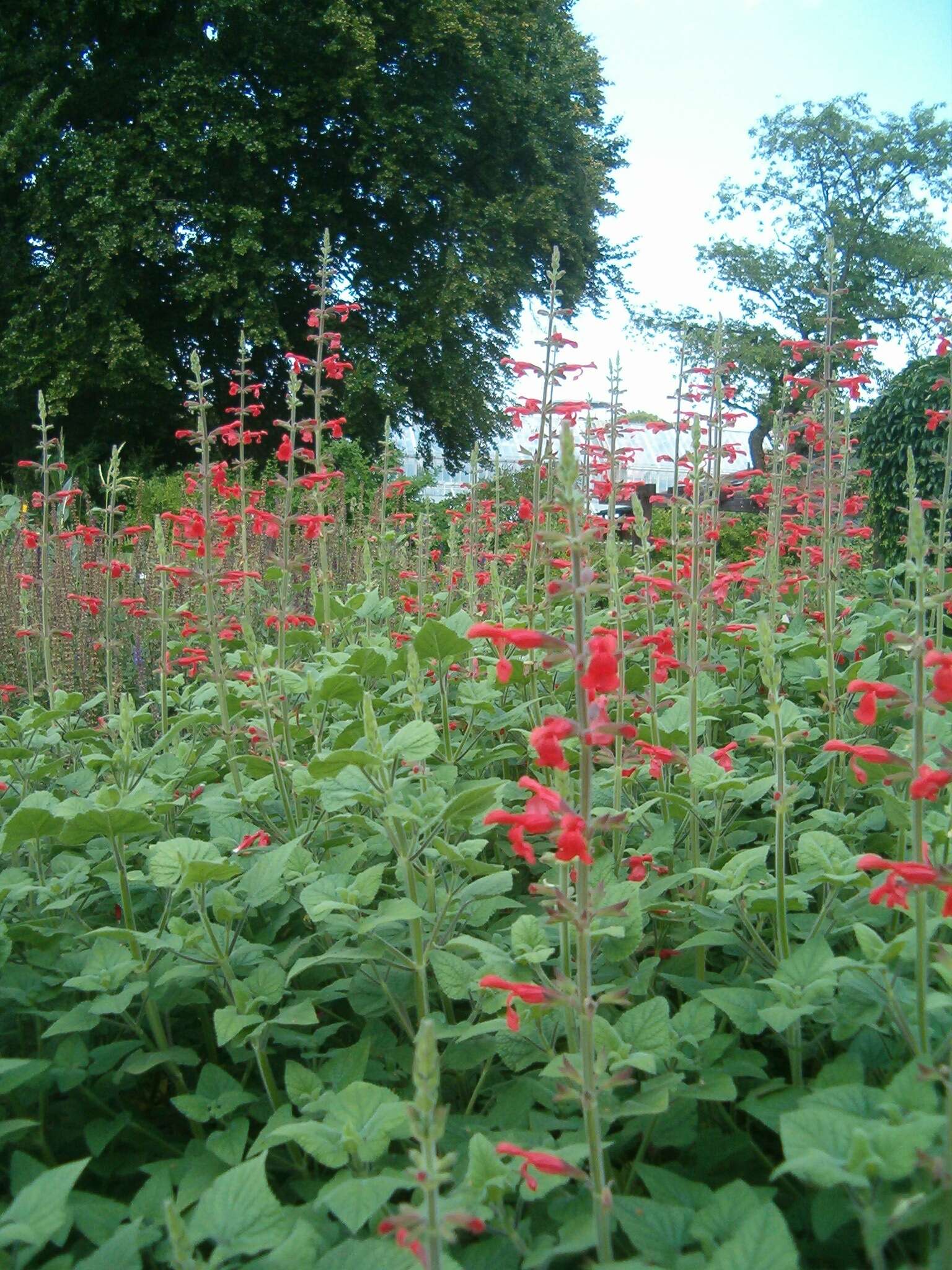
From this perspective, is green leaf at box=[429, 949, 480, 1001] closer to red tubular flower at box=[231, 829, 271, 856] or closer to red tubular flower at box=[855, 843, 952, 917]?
red tubular flower at box=[231, 829, 271, 856]

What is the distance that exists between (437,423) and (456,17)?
903cm

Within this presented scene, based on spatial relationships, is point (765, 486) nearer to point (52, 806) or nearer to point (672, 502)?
point (672, 502)

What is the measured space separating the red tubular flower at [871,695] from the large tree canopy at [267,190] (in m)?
19.5

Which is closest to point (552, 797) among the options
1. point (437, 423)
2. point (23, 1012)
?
point (23, 1012)

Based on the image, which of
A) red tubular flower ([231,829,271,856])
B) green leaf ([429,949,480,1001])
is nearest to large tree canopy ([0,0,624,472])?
red tubular flower ([231,829,271,856])

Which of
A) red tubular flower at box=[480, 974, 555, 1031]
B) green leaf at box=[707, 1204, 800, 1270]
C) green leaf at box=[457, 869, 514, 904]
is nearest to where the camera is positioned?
green leaf at box=[707, 1204, 800, 1270]

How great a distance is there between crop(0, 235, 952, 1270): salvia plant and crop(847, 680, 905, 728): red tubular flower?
11mm

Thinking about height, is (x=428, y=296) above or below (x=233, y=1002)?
above

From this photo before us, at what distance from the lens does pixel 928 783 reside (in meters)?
1.67

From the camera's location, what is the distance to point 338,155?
23.0 meters

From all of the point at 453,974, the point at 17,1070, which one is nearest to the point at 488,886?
the point at 453,974

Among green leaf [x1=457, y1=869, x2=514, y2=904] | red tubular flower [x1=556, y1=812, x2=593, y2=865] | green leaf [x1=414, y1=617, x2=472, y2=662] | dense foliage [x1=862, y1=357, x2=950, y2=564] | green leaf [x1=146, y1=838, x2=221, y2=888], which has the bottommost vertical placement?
green leaf [x1=457, y1=869, x2=514, y2=904]

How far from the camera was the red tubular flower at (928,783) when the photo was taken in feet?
5.46

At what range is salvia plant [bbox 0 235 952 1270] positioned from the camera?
1.58 m
